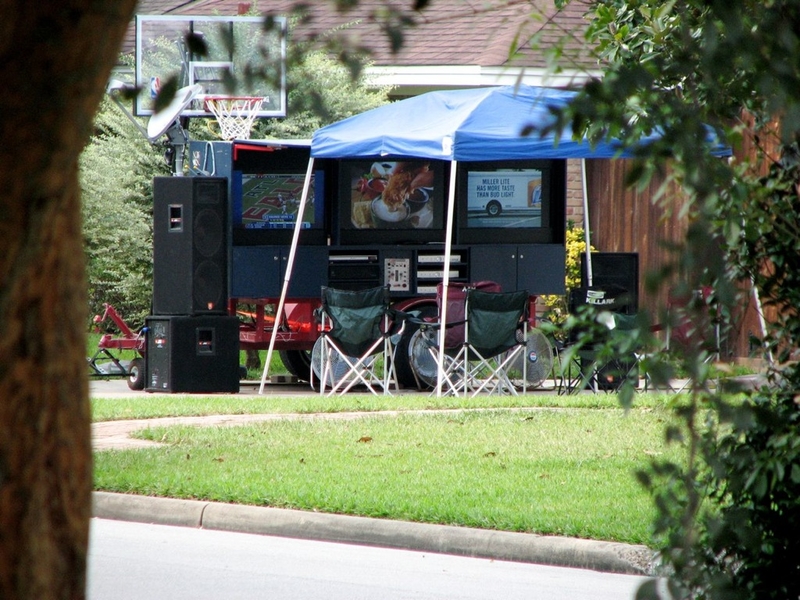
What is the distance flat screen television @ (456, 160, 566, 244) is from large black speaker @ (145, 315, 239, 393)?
366 cm

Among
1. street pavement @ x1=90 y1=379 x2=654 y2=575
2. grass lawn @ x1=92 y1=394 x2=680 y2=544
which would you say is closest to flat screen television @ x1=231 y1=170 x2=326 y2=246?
grass lawn @ x1=92 y1=394 x2=680 y2=544

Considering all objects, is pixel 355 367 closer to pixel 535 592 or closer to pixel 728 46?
pixel 535 592

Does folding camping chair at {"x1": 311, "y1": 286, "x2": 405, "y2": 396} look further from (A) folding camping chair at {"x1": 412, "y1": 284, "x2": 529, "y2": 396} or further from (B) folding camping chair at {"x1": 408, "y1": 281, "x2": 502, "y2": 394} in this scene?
(A) folding camping chair at {"x1": 412, "y1": 284, "x2": 529, "y2": 396}

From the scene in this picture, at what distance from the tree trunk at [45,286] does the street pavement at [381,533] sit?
4360 mm

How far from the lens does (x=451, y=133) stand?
43.7 ft

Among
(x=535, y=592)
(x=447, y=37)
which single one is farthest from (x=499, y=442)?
(x=447, y=37)

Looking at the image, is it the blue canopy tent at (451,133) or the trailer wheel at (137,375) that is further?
the trailer wheel at (137,375)

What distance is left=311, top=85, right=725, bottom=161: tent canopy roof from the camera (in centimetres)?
1330

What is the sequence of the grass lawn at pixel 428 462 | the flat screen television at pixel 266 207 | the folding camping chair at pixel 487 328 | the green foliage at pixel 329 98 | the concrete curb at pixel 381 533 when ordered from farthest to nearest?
the green foliage at pixel 329 98
the flat screen television at pixel 266 207
the folding camping chair at pixel 487 328
the grass lawn at pixel 428 462
the concrete curb at pixel 381 533

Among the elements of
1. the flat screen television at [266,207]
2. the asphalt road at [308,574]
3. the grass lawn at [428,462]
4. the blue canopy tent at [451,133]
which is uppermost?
the blue canopy tent at [451,133]

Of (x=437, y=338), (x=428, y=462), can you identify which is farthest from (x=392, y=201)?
(x=428, y=462)

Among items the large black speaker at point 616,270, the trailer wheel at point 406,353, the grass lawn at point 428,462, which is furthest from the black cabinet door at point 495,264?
the grass lawn at point 428,462

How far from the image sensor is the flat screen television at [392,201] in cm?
1644

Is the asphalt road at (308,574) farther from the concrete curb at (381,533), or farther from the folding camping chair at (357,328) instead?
the folding camping chair at (357,328)
